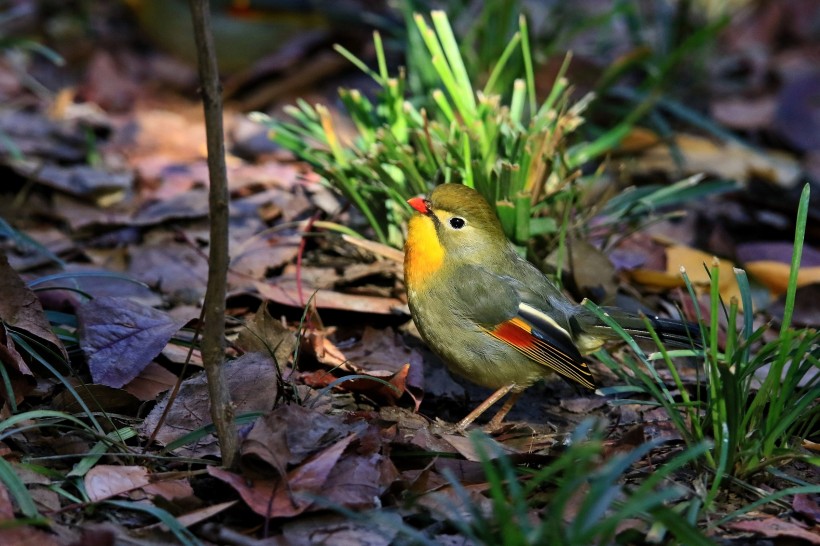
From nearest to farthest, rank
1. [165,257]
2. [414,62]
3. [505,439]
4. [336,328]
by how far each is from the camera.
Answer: [505,439]
[336,328]
[165,257]
[414,62]

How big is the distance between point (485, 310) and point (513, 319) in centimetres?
12

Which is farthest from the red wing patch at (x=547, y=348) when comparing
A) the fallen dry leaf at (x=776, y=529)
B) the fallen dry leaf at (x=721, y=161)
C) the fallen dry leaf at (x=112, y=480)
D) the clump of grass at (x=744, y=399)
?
the fallen dry leaf at (x=721, y=161)

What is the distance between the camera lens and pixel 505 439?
3.49 m

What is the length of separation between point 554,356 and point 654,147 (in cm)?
359

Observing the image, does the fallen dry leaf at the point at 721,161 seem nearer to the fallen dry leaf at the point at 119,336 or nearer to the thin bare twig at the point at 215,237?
the fallen dry leaf at the point at 119,336

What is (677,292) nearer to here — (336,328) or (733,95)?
(336,328)

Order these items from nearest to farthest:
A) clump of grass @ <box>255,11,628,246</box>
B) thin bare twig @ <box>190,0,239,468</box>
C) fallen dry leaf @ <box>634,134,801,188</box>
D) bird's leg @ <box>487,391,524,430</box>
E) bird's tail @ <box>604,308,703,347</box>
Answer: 1. thin bare twig @ <box>190,0,239,468</box>
2. bird's tail @ <box>604,308,703,347</box>
3. bird's leg @ <box>487,391,524,430</box>
4. clump of grass @ <box>255,11,628,246</box>
5. fallen dry leaf @ <box>634,134,801,188</box>

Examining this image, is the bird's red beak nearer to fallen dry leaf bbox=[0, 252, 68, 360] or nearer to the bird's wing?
the bird's wing

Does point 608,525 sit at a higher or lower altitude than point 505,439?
higher

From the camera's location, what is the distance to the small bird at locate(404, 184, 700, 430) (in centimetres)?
382

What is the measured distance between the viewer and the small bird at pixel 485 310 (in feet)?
12.5

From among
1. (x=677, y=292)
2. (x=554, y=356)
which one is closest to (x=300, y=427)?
(x=554, y=356)

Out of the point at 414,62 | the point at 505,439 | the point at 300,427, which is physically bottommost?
the point at 505,439

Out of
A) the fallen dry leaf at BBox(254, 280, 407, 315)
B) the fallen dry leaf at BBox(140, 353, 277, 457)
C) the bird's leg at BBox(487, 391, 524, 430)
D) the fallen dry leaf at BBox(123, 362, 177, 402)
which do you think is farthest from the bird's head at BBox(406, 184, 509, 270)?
the fallen dry leaf at BBox(123, 362, 177, 402)
